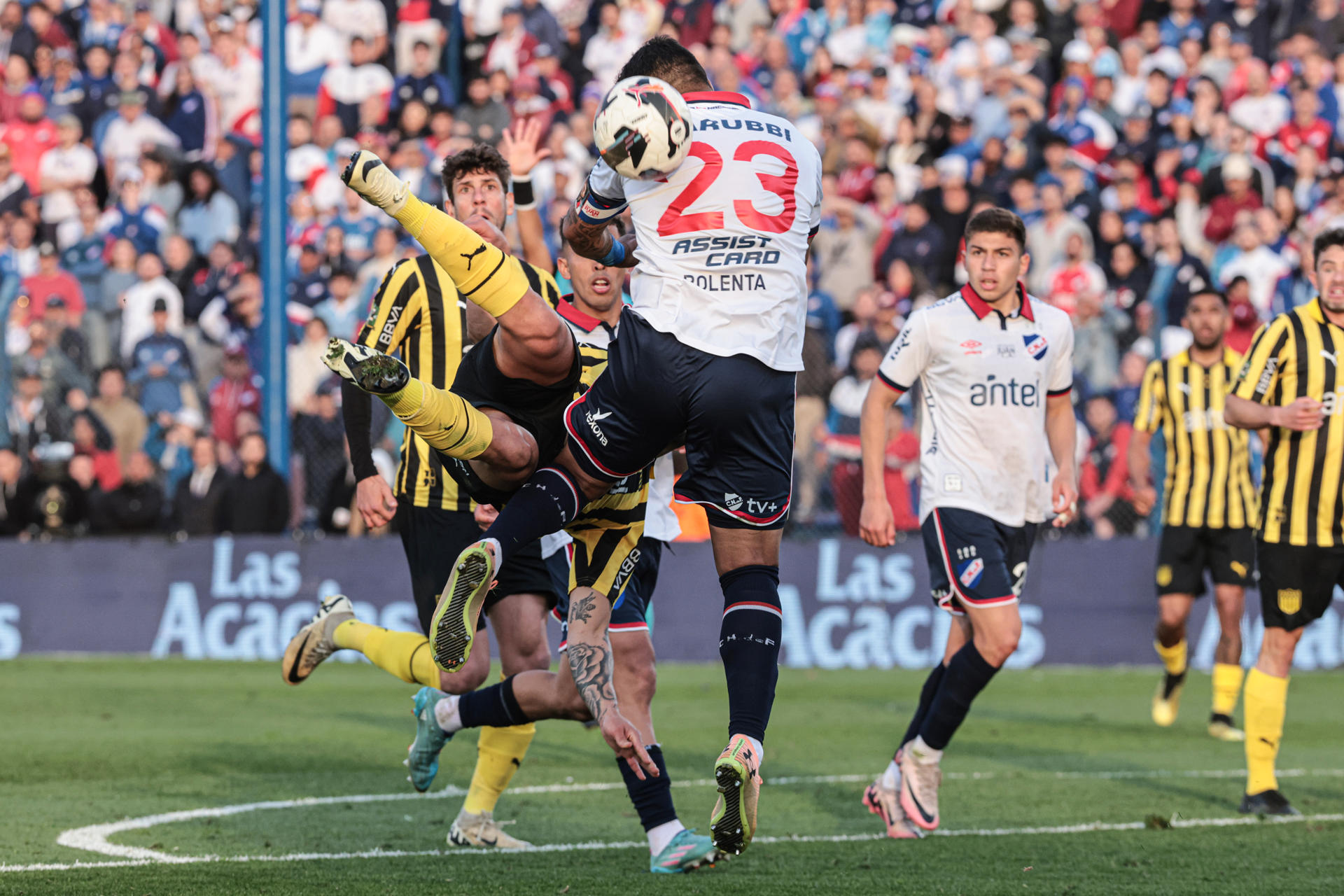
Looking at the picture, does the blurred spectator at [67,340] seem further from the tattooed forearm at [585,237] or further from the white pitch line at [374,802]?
the tattooed forearm at [585,237]

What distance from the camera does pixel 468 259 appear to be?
5387 millimetres

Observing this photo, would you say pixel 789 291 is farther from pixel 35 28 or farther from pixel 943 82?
pixel 35 28

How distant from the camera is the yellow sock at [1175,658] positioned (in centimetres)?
1077

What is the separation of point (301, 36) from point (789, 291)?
51.9ft

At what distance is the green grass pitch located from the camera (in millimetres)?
5684

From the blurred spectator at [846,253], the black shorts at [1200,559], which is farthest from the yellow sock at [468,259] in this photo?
the blurred spectator at [846,253]

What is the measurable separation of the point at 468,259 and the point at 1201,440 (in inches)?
277

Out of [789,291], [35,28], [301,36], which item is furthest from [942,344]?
[35,28]

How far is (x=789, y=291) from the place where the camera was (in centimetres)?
534

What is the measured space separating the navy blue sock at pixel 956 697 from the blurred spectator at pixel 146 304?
10592 mm

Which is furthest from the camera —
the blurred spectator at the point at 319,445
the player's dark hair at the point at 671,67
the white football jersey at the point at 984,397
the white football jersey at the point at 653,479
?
the blurred spectator at the point at 319,445

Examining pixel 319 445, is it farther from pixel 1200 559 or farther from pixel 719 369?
pixel 719 369

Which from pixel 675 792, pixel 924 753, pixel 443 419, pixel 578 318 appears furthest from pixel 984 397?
pixel 443 419

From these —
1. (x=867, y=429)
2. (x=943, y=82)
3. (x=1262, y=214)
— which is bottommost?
(x=867, y=429)
